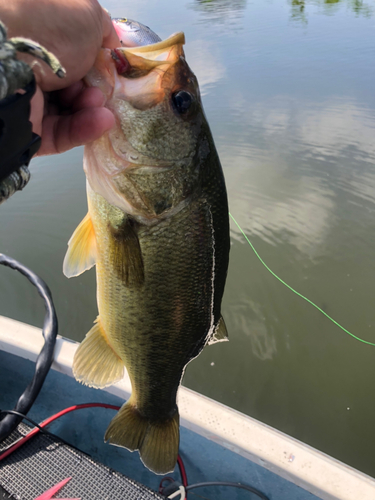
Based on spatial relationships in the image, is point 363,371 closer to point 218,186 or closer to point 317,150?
point 218,186

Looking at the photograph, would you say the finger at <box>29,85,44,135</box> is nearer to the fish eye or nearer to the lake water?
the fish eye

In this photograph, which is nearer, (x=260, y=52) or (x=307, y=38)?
(x=260, y=52)

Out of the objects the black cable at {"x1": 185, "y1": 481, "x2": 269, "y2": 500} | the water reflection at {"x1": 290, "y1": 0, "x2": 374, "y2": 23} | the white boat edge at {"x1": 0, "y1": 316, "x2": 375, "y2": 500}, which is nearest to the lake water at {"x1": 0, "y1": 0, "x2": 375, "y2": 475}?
the black cable at {"x1": 185, "y1": 481, "x2": 269, "y2": 500}

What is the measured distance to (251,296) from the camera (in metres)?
3.76

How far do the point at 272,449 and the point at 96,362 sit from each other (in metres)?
0.94

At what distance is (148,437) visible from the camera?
56.2 inches

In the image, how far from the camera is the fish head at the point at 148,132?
3.20ft

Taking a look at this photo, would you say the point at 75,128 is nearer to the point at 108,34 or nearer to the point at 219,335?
the point at 108,34

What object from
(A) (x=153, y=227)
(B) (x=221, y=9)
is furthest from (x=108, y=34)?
(B) (x=221, y=9)

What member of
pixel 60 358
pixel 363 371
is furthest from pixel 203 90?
pixel 60 358

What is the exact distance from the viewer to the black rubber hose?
1.66 m

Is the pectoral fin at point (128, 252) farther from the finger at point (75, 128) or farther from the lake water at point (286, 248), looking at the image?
the lake water at point (286, 248)

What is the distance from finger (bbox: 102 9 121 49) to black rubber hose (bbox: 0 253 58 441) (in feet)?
4.55

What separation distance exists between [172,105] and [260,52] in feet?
35.9
